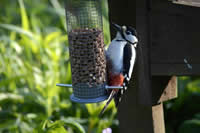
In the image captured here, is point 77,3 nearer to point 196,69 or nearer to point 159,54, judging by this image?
point 159,54

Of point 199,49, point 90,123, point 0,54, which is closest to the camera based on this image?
point 199,49

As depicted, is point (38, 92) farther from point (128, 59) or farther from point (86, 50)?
point (128, 59)

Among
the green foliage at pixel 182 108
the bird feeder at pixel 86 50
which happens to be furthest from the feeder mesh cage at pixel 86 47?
the green foliage at pixel 182 108

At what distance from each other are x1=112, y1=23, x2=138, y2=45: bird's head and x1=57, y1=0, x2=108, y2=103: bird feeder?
0.12 m

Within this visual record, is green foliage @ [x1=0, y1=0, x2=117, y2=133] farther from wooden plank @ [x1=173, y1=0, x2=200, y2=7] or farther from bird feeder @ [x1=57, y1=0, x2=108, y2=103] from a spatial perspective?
wooden plank @ [x1=173, y1=0, x2=200, y2=7]

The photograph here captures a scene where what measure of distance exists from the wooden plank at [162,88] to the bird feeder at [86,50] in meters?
0.27

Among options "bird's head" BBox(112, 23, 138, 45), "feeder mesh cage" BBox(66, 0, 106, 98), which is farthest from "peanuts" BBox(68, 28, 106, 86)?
"bird's head" BBox(112, 23, 138, 45)

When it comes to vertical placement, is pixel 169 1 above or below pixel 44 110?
above

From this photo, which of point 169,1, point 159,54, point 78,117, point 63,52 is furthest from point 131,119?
point 63,52

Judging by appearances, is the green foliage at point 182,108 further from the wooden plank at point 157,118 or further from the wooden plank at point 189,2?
the wooden plank at point 189,2

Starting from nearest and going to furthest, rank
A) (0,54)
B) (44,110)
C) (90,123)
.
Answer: (90,123) < (44,110) < (0,54)

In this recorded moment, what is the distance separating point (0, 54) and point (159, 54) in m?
2.19

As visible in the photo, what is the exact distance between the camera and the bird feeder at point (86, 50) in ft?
5.98

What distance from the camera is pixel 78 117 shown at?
290 centimetres
